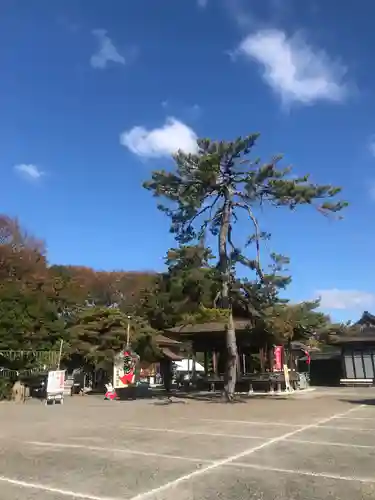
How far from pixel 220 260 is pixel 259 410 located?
7278 mm

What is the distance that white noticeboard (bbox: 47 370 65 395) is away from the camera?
687 inches

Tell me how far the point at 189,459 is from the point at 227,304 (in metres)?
13.0

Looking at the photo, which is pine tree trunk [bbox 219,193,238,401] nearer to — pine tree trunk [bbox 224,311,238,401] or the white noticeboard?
pine tree trunk [bbox 224,311,238,401]

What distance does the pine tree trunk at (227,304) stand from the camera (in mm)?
18547

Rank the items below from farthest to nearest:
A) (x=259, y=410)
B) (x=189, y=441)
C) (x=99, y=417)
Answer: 1. (x=259, y=410)
2. (x=99, y=417)
3. (x=189, y=441)

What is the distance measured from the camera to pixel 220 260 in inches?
784

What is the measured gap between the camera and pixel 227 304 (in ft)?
63.7

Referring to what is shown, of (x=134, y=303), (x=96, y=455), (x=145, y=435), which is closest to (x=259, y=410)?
(x=145, y=435)

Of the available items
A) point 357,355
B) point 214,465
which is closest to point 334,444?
point 214,465

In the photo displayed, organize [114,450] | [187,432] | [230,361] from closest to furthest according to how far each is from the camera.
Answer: [114,450]
[187,432]
[230,361]

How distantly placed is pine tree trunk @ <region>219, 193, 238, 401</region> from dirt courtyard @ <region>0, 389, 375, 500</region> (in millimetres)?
6765

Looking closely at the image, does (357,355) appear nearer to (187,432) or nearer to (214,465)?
(187,432)

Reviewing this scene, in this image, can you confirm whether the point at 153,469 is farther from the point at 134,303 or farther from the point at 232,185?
the point at 134,303

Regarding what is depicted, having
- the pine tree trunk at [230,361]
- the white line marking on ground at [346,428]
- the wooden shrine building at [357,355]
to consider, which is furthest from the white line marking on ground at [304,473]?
the wooden shrine building at [357,355]
